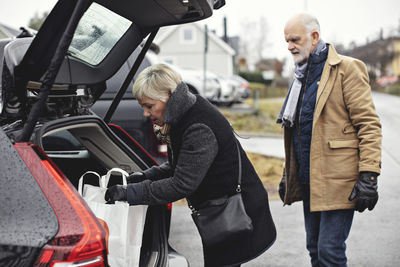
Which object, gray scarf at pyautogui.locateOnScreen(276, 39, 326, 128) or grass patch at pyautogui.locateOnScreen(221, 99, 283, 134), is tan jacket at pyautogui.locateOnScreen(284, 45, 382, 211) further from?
grass patch at pyautogui.locateOnScreen(221, 99, 283, 134)

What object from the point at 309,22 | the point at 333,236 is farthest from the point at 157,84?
the point at 333,236

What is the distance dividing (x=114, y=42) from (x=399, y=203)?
4.79 meters

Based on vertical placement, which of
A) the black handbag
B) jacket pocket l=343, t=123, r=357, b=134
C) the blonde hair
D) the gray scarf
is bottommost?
the black handbag

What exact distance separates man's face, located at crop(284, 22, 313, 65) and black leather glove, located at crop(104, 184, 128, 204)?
131 cm

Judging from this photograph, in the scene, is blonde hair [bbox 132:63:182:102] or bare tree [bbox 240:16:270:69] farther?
bare tree [bbox 240:16:270:69]

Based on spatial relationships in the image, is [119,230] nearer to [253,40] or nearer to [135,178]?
[135,178]

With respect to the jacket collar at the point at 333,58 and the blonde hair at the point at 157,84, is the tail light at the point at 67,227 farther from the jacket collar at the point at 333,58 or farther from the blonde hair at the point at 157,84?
the jacket collar at the point at 333,58

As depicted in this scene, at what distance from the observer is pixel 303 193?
10.3 ft

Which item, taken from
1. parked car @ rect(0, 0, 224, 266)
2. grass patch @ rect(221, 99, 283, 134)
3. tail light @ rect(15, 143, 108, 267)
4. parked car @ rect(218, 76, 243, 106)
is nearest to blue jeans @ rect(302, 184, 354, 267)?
parked car @ rect(0, 0, 224, 266)

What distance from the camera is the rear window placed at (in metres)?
2.70

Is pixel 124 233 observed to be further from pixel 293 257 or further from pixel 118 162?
pixel 293 257

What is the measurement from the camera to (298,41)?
9.36ft

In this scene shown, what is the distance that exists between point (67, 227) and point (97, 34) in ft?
4.67

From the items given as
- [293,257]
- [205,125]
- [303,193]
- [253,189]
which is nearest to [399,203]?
[293,257]
